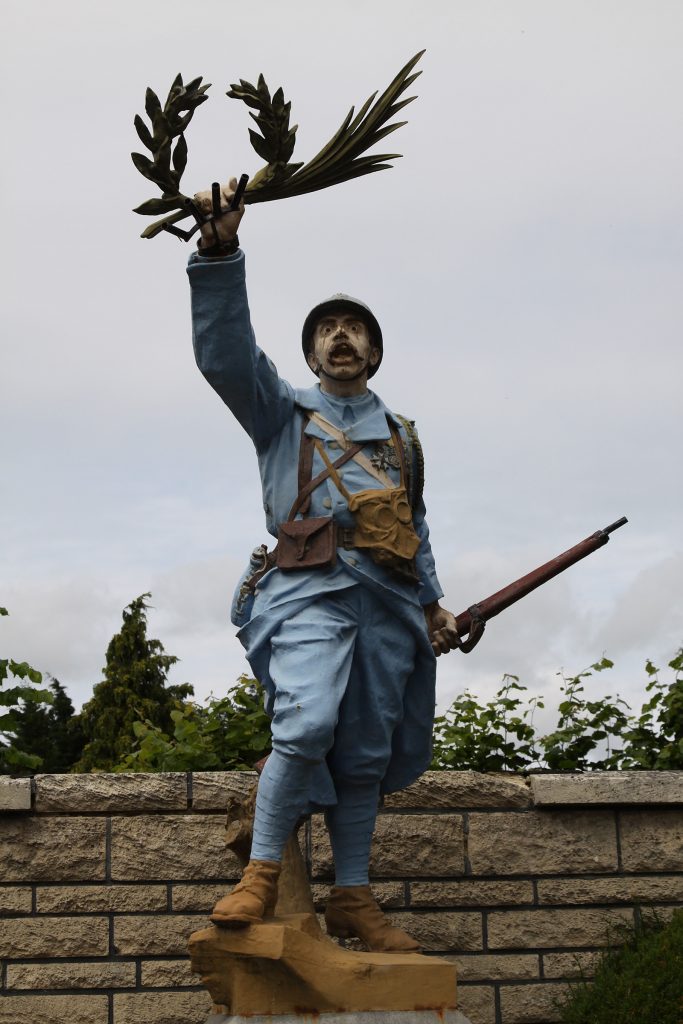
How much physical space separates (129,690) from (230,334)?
9532 mm

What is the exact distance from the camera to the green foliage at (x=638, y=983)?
590cm

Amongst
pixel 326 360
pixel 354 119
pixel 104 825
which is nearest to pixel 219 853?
pixel 104 825

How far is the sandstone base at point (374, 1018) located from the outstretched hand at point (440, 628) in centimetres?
134

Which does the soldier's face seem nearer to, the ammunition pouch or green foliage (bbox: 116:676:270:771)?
the ammunition pouch

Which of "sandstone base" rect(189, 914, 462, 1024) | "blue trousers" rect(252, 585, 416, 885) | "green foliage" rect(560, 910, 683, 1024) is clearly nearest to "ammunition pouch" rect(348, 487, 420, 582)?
"blue trousers" rect(252, 585, 416, 885)

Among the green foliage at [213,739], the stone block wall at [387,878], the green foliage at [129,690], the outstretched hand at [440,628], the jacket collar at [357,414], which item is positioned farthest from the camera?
the green foliage at [129,690]

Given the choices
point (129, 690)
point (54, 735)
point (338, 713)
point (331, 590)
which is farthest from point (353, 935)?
point (54, 735)

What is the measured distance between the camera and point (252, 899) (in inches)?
190

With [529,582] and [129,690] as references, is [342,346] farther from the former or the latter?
[129,690]

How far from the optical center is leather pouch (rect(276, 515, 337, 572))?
17.0 feet

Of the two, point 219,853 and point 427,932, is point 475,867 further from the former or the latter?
point 219,853

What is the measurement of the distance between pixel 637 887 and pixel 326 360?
3002 millimetres

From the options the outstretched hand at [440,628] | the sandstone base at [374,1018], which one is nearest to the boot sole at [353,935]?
the sandstone base at [374,1018]

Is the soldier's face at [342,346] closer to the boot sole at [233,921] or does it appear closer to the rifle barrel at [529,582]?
the rifle barrel at [529,582]
